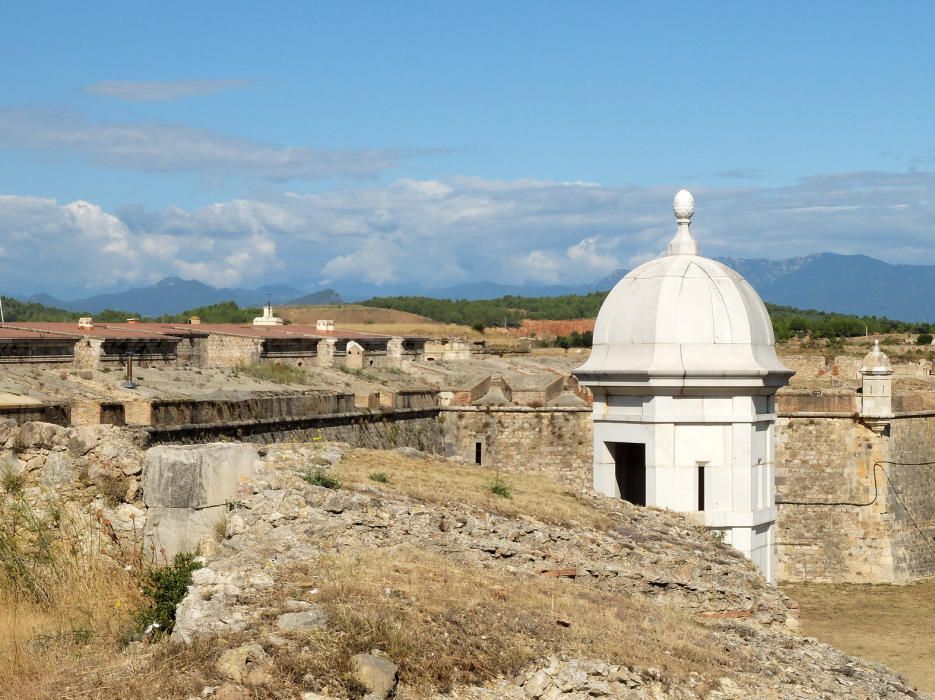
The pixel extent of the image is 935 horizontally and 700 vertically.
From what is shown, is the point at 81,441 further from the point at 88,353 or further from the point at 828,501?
the point at 828,501

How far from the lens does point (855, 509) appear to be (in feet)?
111

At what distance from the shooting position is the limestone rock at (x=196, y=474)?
29.1ft

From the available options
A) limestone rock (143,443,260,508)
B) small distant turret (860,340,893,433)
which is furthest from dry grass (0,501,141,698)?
small distant turret (860,340,893,433)

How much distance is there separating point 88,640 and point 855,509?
28486mm

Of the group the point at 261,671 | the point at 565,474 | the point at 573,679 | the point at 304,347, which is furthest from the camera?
the point at 304,347

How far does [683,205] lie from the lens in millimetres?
11812

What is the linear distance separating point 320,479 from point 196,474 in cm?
75

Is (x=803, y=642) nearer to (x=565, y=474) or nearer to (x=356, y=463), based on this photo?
(x=356, y=463)

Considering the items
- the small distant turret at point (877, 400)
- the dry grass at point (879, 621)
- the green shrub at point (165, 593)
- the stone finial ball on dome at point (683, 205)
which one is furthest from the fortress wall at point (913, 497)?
the green shrub at point (165, 593)

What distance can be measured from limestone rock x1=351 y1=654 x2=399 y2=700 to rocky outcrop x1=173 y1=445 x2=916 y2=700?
103mm

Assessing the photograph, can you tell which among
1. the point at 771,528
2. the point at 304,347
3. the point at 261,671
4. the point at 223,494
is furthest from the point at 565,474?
the point at 261,671

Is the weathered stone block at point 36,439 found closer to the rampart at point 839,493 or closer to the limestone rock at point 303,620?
the limestone rock at point 303,620

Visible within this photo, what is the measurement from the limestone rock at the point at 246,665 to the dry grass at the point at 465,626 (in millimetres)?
104

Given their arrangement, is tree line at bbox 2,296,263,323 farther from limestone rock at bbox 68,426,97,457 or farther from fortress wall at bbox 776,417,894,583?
limestone rock at bbox 68,426,97,457
